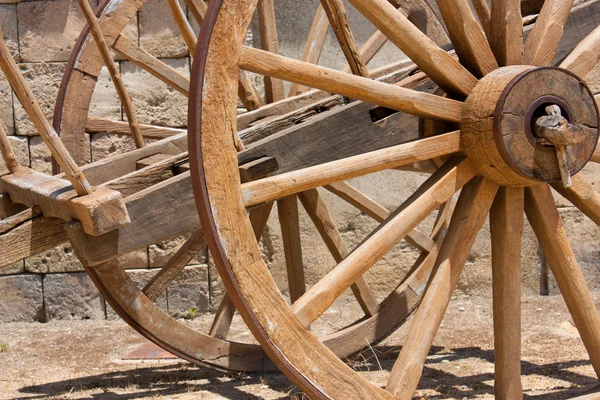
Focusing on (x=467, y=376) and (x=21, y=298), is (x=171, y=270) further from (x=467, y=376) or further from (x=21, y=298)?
(x=21, y=298)

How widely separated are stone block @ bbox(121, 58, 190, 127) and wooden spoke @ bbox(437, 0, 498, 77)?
2450 millimetres

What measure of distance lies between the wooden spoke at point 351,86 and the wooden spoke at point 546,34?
0.33 metres

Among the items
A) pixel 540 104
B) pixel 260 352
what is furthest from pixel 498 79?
pixel 260 352

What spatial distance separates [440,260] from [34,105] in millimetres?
1302

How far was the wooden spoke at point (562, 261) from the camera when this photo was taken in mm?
2809

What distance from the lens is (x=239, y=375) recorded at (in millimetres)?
3598

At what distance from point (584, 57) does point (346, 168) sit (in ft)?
3.22

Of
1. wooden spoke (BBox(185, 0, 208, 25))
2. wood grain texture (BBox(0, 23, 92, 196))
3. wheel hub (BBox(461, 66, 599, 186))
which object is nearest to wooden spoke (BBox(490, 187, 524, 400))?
wheel hub (BBox(461, 66, 599, 186))

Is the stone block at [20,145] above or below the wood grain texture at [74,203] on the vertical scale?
above

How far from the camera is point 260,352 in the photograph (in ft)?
11.9

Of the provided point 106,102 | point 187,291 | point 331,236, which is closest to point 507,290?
point 331,236

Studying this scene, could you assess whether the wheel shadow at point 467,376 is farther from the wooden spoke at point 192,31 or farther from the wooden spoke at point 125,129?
the wooden spoke at point 125,129

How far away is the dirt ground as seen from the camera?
339 cm

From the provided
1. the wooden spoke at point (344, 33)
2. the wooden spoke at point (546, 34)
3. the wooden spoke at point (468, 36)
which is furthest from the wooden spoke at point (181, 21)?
the wooden spoke at point (546, 34)
